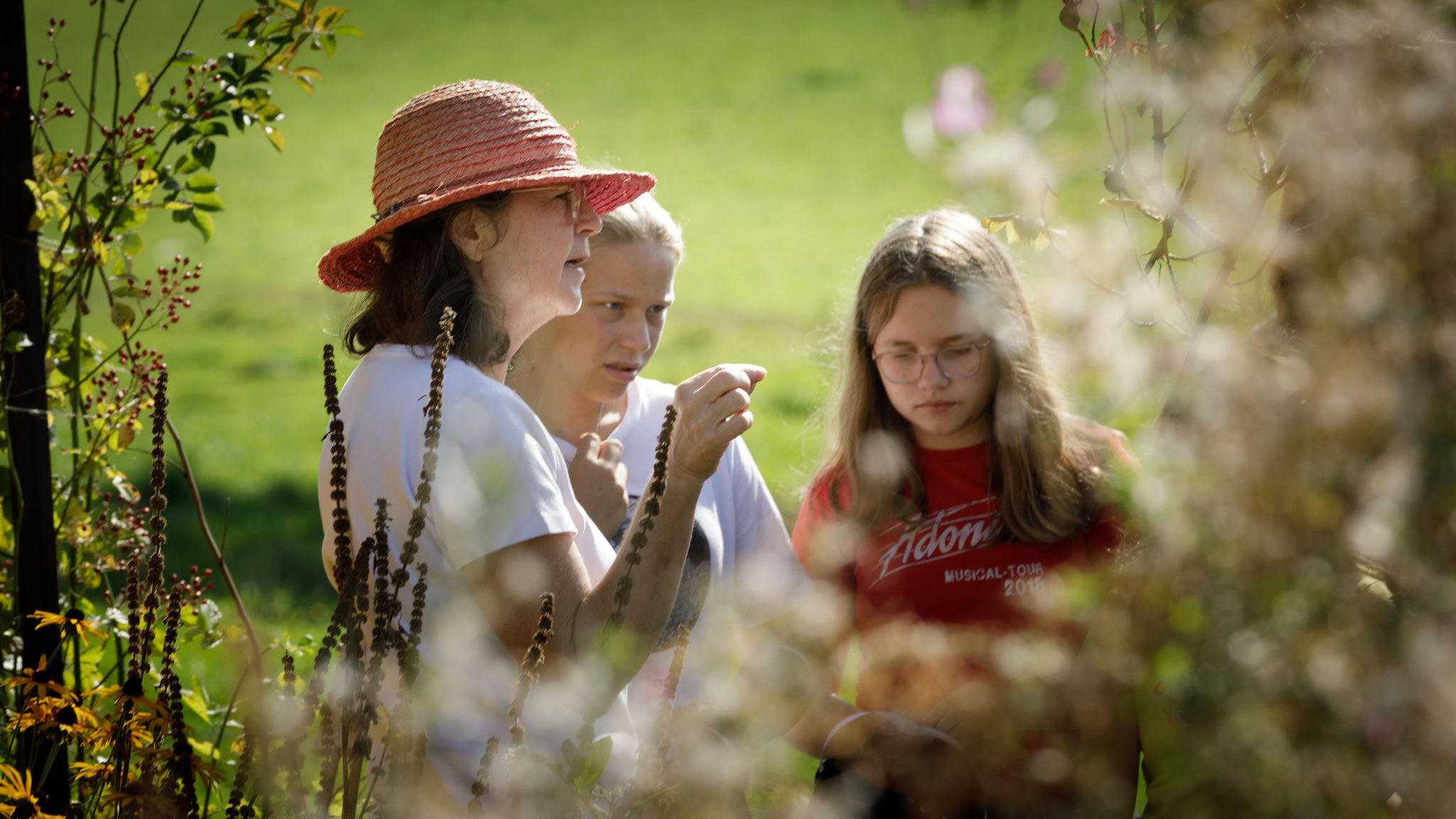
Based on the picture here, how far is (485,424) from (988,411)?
1522 millimetres

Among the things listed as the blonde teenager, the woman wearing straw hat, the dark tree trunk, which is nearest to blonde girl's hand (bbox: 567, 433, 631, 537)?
the blonde teenager

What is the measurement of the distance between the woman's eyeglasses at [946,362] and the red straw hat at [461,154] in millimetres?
939

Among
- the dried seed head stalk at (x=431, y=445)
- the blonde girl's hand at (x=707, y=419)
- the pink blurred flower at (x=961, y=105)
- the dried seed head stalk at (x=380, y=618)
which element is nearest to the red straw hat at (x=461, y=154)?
the blonde girl's hand at (x=707, y=419)

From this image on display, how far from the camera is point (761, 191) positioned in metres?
20.1

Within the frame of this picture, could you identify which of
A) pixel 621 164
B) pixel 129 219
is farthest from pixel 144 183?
pixel 621 164

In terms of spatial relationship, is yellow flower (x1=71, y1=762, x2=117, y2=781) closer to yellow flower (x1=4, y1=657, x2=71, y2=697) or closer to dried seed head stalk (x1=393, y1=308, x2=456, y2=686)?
yellow flower (x1=4, y1=657, x2=71, y2=697)

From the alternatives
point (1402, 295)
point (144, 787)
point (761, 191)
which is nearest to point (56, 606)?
point (144, 787)

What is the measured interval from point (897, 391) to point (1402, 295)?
2.00 metres

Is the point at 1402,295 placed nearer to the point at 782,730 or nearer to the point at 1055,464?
the point at 782,730

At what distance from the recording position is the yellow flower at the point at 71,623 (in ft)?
5.16

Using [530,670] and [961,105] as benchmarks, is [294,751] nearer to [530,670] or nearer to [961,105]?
[530,670]

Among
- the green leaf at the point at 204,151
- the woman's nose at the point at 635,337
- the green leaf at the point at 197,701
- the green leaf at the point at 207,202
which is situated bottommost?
the green leaf at the point at 197,701

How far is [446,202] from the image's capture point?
5.84 feet

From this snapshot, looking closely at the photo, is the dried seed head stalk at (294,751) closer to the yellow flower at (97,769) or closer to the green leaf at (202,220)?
the yellow flower at (97,769)
